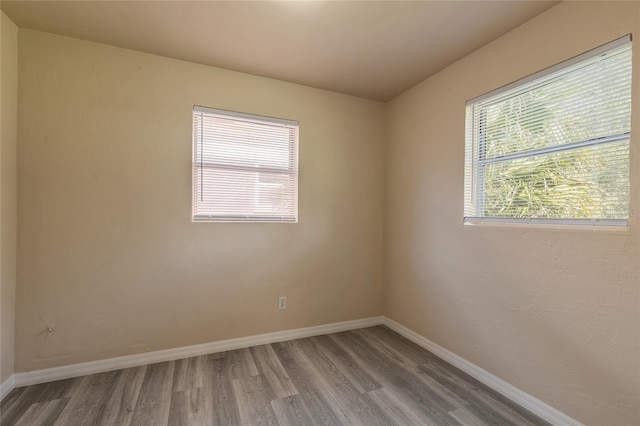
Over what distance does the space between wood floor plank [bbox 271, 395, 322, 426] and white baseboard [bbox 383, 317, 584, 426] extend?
1334mm

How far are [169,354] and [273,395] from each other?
3.52 feet

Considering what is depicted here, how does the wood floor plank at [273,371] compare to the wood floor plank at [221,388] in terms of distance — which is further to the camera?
the wood floor plank at [273,371]

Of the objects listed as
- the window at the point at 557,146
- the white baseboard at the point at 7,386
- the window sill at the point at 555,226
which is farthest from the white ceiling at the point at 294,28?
the white baseboard at the point at 7,386

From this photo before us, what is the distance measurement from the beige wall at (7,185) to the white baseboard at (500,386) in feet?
10.8

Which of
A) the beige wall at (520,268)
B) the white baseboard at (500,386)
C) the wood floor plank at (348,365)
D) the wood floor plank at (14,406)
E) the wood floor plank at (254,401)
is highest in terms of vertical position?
the beige wall at (520,268)

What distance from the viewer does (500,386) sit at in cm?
197

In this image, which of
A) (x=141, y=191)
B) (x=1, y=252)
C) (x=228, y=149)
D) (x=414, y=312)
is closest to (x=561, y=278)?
(x=414, y=312)

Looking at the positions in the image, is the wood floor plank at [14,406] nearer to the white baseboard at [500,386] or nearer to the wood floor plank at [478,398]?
the wood floor plank at [478,398]

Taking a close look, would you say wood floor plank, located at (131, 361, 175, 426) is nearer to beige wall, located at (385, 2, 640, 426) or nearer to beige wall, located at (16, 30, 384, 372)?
beige wall, located at (16, 30, 384, 372)

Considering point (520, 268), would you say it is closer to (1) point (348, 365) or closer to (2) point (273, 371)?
(1) point (348, 365)

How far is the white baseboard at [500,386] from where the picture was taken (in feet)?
5.49

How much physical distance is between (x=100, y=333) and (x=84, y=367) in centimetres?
27

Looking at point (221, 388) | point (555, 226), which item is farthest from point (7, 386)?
point (555, 226)

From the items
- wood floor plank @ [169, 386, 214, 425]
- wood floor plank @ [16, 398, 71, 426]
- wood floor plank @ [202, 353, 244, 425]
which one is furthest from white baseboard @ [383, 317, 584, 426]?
wood floor plank @ [16, 398, 71, 426]
